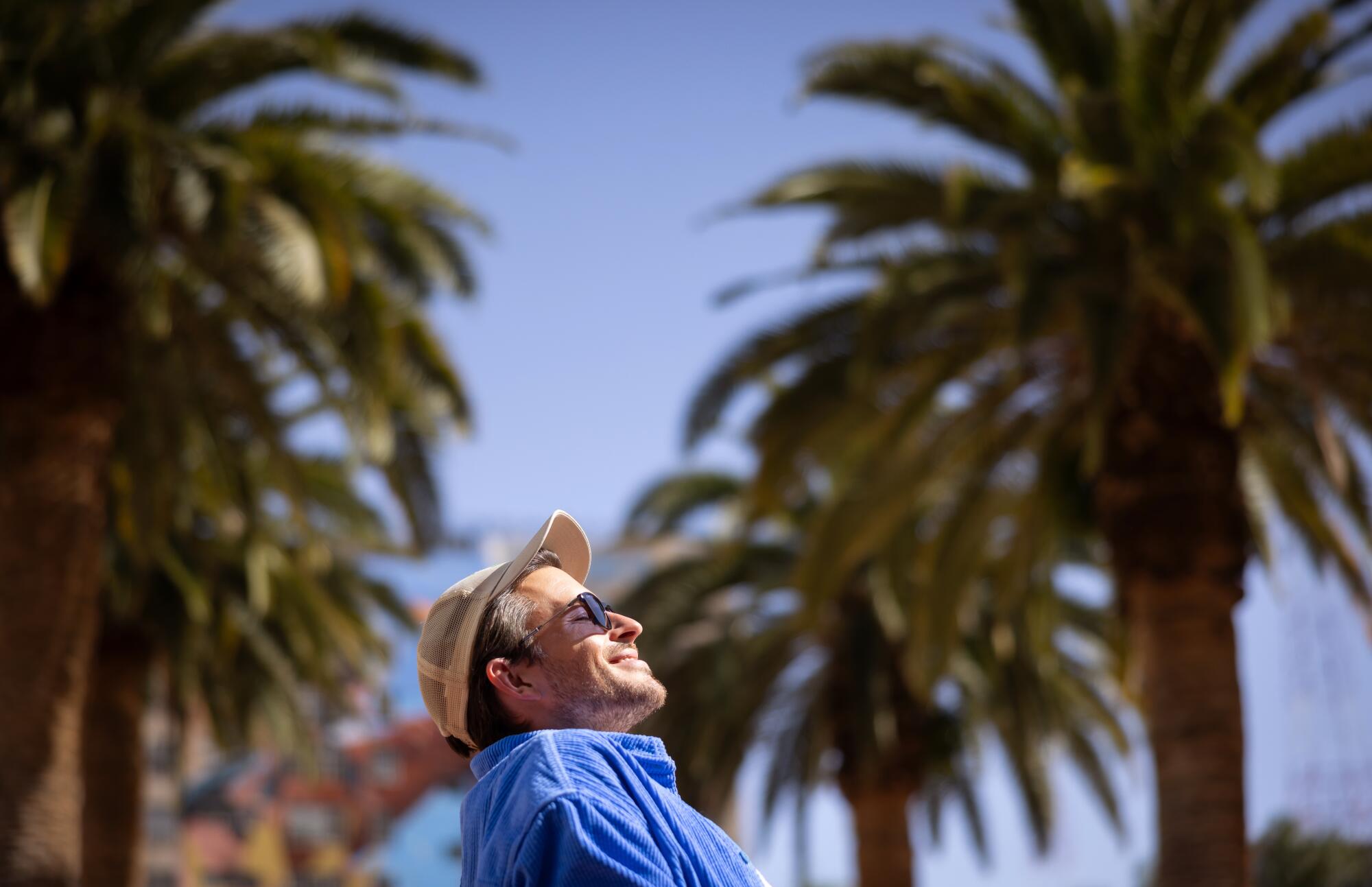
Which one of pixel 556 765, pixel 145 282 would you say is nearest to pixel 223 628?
pixel 145 282

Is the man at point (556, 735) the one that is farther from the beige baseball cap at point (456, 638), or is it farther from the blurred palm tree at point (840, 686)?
the blurred palm tree at point (840, 686)

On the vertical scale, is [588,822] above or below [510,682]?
below

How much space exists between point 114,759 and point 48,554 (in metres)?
6.98

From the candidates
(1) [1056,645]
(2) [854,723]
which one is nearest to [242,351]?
(2) [854,723]

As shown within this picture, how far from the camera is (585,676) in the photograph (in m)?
2.73

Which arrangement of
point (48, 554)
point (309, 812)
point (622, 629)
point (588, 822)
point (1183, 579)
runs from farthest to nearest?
point (309, 812), point (1183, 579), point (48, 554), point (622, 629), point (588, 822)

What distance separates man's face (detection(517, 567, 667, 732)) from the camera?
2.72 meters

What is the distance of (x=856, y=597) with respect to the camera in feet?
62.2

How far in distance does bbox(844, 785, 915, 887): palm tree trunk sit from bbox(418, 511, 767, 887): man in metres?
16.0

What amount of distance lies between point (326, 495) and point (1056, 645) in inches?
340

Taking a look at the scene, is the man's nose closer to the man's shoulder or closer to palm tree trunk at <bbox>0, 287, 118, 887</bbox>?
the man's shoulder

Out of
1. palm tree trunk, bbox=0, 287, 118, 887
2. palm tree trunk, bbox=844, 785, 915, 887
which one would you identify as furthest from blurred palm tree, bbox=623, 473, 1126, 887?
palm tree trunk, bbox=0, 287, 118, 887

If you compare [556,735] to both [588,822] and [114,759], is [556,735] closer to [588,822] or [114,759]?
[588,822]

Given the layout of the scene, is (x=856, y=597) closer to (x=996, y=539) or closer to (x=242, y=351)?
(x=996, y=539)
